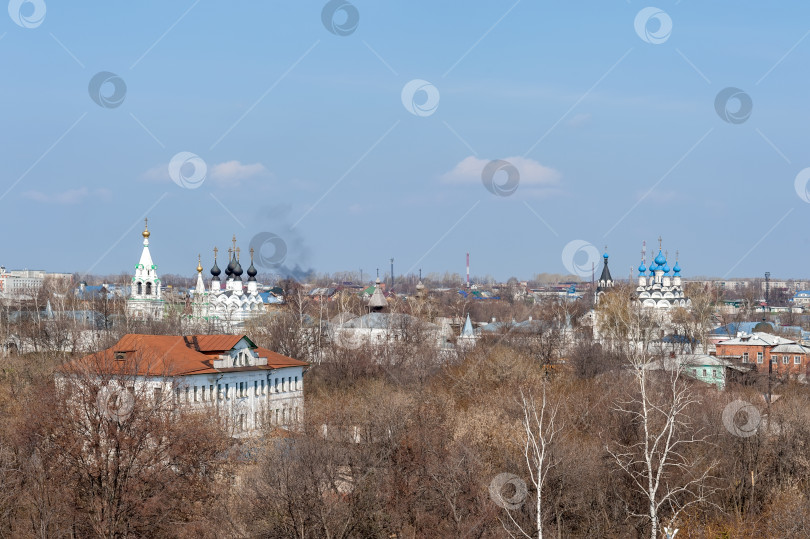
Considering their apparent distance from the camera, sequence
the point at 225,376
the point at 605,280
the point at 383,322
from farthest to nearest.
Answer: the point at 605,280 → the point at 383,322 → the point at 225,376

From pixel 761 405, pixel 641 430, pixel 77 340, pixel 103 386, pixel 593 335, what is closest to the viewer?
pixel 103 386

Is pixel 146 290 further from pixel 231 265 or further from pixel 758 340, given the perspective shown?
pixel 758 340

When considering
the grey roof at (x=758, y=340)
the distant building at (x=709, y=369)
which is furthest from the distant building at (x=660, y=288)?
the distant building at (x=709, y=369)

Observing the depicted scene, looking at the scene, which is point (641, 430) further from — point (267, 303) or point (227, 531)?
point (267, 303)

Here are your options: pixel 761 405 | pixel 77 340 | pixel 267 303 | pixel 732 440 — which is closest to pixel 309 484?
pixel 732 440

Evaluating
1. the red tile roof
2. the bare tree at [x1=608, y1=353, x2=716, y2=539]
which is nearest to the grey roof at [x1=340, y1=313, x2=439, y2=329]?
the red tile roof

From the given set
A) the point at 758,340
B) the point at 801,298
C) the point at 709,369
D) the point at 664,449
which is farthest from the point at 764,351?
the point at 801,298

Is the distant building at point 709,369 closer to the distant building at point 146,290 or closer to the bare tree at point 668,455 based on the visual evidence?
the bare tree at point 668,455
